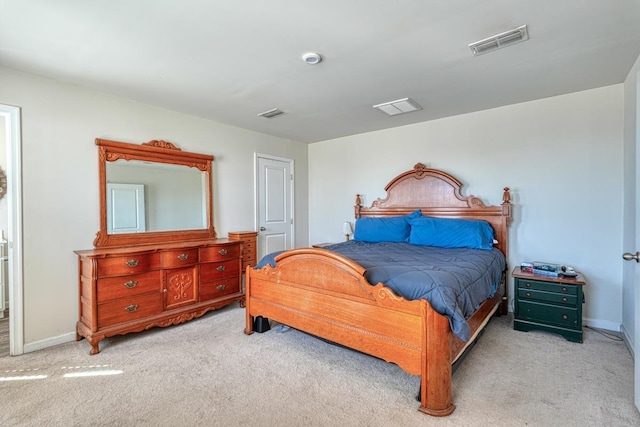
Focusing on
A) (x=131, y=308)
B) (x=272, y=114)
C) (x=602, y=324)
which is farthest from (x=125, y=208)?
(x=602, y=324)

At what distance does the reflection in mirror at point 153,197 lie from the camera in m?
3.19

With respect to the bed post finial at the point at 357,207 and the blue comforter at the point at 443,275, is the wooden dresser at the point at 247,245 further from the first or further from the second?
the bed post finial at the point at 357,207

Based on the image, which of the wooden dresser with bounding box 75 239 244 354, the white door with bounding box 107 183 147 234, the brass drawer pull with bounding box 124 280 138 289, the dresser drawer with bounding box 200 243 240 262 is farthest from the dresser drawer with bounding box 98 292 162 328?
the white door with bounding box 107 183 147 234

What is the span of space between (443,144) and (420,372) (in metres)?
3.06

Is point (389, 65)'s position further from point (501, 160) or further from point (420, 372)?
point (420, 372)

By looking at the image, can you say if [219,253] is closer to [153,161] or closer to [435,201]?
[153,161]

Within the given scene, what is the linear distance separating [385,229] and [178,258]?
2486 millimetres

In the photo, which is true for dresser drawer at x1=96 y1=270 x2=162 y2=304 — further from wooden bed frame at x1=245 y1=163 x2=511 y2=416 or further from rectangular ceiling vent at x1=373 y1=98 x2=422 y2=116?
rectangular ceiling vent at x1=373 y1=98 x2=422 y2=116

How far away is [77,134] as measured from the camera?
293 cm

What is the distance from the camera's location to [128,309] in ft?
9.29

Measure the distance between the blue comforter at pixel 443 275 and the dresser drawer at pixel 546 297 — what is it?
0.26 meters

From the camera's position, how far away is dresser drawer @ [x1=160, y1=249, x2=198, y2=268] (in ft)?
10.1

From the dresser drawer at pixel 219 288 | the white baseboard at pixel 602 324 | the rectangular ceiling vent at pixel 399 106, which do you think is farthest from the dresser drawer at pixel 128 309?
the white baseboard at pixel 602 324

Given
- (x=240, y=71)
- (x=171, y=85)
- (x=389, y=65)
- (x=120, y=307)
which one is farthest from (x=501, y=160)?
(x=120, y=307)
